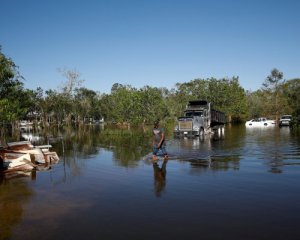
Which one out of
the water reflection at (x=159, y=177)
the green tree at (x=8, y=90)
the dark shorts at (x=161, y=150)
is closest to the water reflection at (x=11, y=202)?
the water reflection at (x=159, y=177)

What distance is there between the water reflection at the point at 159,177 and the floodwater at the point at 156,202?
0.03m

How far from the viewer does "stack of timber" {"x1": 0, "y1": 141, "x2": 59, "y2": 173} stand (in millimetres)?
15253

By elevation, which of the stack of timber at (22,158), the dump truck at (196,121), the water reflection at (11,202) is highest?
the dump truck at (196,121)

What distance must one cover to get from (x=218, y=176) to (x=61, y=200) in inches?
238

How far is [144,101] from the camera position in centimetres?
5722

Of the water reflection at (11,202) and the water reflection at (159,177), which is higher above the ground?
the water reflection at (159,177)

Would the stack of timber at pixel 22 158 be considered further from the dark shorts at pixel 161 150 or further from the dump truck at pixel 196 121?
the dump truck at pixel 196 121

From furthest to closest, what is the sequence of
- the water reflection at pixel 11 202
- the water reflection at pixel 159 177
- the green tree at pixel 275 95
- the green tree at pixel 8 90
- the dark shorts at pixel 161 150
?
1. the green tree at pixel 275 95
2. the green tree at pixel 8 90
3. the dark shorts at pixel 161 150
4. the water reflection at pixel 159 177
5. the water reflection at pixel 11 202

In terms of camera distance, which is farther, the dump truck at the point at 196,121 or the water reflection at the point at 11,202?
the dump truck at the point at 196,121

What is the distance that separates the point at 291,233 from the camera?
264 inches

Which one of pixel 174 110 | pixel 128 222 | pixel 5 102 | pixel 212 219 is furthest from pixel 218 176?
pixel 174 110

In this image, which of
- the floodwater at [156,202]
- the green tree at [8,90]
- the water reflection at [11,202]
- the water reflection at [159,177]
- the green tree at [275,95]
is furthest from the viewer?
the green tree at [275,95]

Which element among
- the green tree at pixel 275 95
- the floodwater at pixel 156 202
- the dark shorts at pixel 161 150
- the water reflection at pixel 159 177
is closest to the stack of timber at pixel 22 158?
the floodwater at pixel 156 202

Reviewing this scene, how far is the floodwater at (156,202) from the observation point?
705 cm
